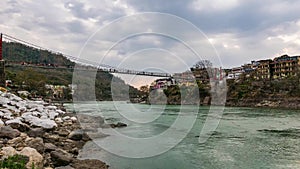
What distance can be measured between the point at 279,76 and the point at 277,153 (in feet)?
140

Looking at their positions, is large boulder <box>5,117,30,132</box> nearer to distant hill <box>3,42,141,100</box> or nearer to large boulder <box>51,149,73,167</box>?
large boulder <box>51,149,73,167</box>

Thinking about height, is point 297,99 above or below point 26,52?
below

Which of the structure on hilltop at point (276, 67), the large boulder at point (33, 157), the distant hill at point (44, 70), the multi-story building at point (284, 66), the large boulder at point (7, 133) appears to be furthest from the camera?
the structure on hilltop at point (276, 67)

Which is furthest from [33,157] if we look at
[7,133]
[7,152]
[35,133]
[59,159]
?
[35,133]

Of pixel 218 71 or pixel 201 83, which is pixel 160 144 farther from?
pixel 218 71

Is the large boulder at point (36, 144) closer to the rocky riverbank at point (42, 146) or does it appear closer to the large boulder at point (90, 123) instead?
the rocky riverbank at point (42, 146)

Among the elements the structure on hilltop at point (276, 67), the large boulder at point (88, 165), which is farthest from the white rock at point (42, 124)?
the structure on hilltop at point (276, 67)

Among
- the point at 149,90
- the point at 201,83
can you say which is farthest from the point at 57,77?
the point at 201,83

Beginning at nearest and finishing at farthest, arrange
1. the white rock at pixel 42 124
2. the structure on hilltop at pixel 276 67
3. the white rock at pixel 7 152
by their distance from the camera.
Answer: the white rock at pixel 7 152 < the white rock at pixel 42 124 < the structure on hilltop at pixel 276 67

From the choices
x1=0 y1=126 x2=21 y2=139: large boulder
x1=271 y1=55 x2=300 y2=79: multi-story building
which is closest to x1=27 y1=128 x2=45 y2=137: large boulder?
x1=0 y1=126 x2=21 y2=139: large boulder

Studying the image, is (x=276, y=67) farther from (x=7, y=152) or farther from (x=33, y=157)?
(x=7, y=152)

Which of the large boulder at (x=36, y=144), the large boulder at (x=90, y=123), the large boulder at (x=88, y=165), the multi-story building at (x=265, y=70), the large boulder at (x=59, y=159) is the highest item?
the multi-story building at (x=265, y=70)

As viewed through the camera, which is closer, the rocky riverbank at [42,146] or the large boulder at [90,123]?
the rocky riverbank at [42,146]

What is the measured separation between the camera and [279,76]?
151 ft
